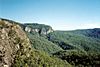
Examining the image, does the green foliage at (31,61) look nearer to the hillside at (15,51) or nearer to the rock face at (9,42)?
the hillside at (15,51)

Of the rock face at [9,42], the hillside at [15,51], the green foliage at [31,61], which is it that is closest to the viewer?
the rock face at [9,42]

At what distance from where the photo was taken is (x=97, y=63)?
17388 centimetres

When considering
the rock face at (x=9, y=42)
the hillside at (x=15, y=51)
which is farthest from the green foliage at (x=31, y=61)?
the rock face at (x=9, y=42)

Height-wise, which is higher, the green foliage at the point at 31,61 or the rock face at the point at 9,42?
the rock face at the point at 9,42

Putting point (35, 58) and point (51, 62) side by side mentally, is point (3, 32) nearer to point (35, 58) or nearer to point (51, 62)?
point (35, 58)

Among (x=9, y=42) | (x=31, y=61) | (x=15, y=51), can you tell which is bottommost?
(x=31, y=61)

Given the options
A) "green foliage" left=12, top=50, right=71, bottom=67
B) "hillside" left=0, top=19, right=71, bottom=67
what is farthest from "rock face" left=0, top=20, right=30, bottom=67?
"green foliage" left=12, top=50, right=71, bottom=67

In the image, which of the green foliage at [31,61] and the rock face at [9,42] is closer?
the rock face at [9,42]

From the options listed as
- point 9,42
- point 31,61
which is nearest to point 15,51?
point 9,42

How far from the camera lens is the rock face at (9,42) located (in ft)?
355

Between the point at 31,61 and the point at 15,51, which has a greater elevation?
the point at 15,51

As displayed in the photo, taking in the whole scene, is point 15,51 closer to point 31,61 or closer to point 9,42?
point 9,42

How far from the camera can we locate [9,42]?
11512cm

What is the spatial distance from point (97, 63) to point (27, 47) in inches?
2936
